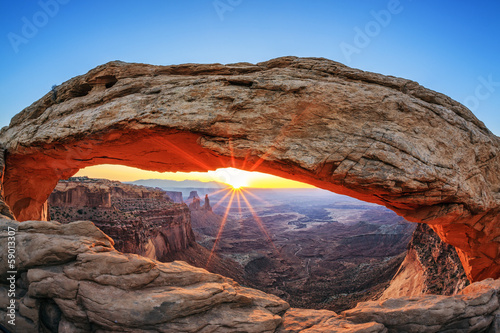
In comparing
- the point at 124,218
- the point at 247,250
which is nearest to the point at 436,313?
the point at 124,218

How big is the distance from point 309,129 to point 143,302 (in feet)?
23.4

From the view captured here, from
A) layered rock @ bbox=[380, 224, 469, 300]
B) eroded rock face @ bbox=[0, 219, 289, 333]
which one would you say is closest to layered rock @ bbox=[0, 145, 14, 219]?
eroded rock face @ bbox=[0, 219, 289, 333]

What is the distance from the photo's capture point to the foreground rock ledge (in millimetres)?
5664

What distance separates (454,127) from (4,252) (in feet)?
49.3

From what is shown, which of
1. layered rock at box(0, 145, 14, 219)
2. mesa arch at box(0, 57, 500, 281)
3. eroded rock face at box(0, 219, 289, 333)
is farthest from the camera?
layered rock at box(0, 145, 14, 219)

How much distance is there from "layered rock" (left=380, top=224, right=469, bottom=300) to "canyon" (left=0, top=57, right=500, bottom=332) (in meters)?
4.63

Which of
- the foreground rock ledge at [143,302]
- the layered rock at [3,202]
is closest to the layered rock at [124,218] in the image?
the layered rock at [3,202]

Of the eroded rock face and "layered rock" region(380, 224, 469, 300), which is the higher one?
the eroded rock face

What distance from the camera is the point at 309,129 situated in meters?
8.51

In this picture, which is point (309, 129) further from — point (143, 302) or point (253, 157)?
point (143, 302)

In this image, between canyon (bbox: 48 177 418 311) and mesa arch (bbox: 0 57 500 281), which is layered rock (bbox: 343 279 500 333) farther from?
canyon (bbox: 48 177 418 311)

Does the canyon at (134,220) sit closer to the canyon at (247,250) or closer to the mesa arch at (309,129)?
the canyon at (247,250)

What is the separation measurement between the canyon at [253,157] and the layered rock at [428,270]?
15.2 ft

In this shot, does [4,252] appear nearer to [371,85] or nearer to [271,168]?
[271,168]
